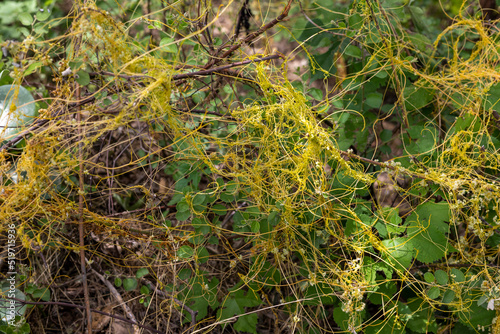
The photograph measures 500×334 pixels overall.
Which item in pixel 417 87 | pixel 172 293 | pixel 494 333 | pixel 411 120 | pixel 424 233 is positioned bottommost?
pixel 494 333

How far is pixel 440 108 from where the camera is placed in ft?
7.01

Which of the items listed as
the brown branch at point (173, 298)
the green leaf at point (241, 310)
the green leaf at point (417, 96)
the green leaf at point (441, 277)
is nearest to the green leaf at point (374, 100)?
the green leaf at point (417, 96)

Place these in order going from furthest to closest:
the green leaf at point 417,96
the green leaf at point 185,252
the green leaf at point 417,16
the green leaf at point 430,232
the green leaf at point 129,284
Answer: the green leaf at point 417,16
the green leaf at point 417,96
the green leaf at point 129,284
the green leaf at point 185,252
the green leaf at point 430,232

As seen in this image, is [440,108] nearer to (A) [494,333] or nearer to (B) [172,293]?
(A) [494,333]

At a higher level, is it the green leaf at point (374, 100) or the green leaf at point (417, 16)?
the green leaf at point (417, 16)

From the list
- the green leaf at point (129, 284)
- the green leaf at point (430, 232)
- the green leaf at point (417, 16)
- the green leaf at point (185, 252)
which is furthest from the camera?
the green leaf at point (417, 16)

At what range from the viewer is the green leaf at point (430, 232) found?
1.63m

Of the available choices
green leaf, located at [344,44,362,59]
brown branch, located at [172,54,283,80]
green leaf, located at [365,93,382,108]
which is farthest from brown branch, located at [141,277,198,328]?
green leaf, located at [344,44,362,59]

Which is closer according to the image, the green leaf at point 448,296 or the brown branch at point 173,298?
the green leaf at point 448,296

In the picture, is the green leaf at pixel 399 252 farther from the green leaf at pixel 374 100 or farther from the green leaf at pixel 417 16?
the green leaf at pixel 417 16

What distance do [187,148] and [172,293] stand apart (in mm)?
735

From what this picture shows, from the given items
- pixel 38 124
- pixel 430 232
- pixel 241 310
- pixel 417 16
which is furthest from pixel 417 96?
pixel 38 124

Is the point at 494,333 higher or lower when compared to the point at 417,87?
lower

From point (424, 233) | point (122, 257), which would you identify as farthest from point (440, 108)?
point (122, 257)
